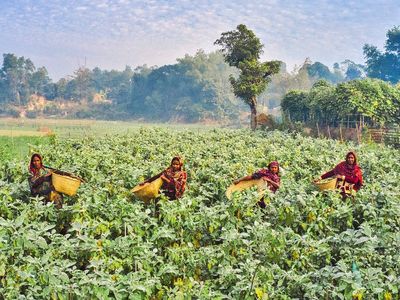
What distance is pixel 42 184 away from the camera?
7.62 metres

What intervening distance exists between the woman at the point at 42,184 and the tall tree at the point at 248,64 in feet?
77.9

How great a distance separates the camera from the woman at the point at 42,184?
7.52 meters

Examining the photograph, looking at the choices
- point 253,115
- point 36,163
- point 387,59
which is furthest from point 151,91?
point 36,163

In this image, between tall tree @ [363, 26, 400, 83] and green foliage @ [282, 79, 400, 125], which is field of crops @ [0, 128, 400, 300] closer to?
green foliage @ [282, 79, 400, 125]

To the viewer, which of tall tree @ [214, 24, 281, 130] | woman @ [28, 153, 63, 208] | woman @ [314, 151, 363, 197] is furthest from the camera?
tall tree @ [214, 24, 281, 130]

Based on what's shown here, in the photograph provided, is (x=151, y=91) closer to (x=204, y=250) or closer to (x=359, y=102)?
(x=359, y=102)

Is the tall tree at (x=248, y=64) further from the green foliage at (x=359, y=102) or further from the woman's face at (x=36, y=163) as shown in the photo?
the woman's face at (x=36, y=163)

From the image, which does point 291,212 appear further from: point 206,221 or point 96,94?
point 96,94

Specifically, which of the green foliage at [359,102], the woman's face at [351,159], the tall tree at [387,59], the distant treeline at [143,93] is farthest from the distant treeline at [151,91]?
the woman's face at [351,159]

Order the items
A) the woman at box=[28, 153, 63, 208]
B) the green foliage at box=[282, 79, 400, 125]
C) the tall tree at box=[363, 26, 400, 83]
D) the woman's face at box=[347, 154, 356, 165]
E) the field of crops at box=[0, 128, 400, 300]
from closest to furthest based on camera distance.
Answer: the field of crops at box=[0, 128, 400, 300] < the woman at box=[28, 153, 63, 208] < the woman's face at box=[347, 154, 356, 165] < the green foliage at box=[282, 79, 400, 125] < the tall tree at box=[363, 26, 400, 83]

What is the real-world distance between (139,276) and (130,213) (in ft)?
6.15

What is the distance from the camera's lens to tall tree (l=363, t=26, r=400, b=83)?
59531mm

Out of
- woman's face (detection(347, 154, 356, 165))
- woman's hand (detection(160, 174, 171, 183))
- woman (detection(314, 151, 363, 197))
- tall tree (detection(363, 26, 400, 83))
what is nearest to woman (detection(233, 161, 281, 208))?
woman (detection(314, 151, 363, 197))

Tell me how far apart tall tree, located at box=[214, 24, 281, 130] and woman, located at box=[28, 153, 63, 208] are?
77.9ft
